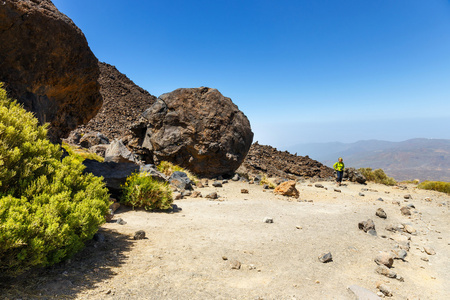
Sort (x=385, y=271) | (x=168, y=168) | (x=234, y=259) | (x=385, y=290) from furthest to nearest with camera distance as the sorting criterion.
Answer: (x=168, y=168) < (x=385, y=271) < (x=234, y=259) < (x=385, y=290)

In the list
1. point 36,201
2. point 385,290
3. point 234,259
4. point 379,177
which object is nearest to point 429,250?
point 385,290

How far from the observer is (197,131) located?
14531 mm

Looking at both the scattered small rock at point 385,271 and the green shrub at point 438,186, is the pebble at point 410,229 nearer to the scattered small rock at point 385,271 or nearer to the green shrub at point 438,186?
the scattered small rock at point 385,271

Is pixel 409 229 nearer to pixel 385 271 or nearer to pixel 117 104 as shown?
pixel 385 271

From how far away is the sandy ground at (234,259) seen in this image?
3367mm

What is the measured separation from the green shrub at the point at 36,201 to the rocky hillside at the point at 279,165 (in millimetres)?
16821

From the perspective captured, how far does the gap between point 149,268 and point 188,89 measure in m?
12.9

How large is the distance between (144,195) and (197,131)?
7.40 meters

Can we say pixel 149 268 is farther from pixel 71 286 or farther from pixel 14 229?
pixel 14 229

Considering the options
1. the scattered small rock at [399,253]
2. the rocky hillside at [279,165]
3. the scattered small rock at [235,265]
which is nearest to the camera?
the scattered small rock at [235,265]

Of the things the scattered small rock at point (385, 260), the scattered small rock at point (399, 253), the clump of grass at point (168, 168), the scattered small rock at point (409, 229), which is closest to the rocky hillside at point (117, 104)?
the clump of grass at point (168, 168)

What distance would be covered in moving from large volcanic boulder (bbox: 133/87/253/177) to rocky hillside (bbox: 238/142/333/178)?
228 inches

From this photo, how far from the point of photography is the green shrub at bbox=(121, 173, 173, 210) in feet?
24.7

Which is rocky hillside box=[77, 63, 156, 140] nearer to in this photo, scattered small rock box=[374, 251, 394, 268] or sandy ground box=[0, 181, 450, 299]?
sandy ground box=[0, 181, 450, 299]
